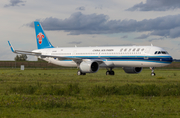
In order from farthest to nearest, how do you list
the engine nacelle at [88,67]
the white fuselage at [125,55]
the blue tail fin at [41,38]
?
the blue tail fin at [41,38] → the engine nacelle at [88,67] → the white fuselage at [125,55]

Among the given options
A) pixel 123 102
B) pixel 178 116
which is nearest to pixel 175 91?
pixel 123 102

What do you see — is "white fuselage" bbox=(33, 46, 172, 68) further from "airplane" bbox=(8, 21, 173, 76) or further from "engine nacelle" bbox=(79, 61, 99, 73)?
"engine nacelle" bbox=(79, 61, 99, 73)

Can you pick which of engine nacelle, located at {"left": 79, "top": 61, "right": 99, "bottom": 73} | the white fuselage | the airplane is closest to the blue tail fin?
the airplane

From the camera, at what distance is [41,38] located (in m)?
55.3

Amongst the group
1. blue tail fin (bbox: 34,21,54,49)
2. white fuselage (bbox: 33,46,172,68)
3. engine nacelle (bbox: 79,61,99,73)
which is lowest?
engine nacelle (bbox: 79,61,99,73)

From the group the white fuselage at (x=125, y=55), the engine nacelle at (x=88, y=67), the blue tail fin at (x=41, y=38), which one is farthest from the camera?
the blue tail fin at (x=41, y=38)

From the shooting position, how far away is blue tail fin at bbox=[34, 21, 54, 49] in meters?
55.0

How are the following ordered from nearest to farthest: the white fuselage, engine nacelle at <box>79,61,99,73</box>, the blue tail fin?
the white fuselage
engine nacelle at <box>79,61,99,73</box>
the blue tail fin

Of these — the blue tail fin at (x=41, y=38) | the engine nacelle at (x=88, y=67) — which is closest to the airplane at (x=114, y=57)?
the engine nacelle at (x=88, y=67)

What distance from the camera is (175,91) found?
17656 millimetres

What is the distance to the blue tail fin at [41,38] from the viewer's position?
5497cm

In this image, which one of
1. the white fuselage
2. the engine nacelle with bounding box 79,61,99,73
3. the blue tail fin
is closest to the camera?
the white fuselage

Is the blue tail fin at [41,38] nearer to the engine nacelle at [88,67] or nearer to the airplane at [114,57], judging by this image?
the airplane at [114,57]

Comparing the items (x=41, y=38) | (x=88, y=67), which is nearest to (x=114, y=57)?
(x=88, y=67)
